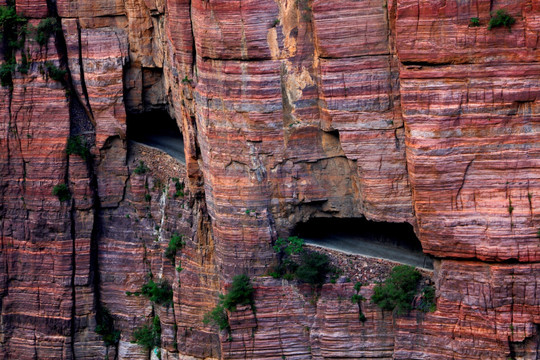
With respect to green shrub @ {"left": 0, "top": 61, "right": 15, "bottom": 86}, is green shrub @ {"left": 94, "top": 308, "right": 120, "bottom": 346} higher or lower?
lower

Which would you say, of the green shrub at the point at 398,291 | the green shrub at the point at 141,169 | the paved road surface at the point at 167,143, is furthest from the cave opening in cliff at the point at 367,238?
the green shrub at the point at 141,169

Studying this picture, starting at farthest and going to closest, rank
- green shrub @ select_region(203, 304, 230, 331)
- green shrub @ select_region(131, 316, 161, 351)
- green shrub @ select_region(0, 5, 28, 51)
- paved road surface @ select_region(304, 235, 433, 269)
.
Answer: green shrub @ select_region(131, 316, 161, 351) → green shrub @ select_region(0, 5, 28, 51) → green shrub @ select_region(203, 304, 230, 331) → paved road surface @ select_region(304, 235, 433, 269)

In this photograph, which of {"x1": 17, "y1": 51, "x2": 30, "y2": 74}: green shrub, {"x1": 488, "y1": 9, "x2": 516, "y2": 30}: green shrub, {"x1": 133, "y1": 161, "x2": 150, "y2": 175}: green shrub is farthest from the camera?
{"x1": 133, "y1": 161, "x2": 150, "y2": 175}: green shrub

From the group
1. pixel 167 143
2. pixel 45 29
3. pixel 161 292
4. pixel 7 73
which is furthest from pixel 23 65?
pixel 161 292

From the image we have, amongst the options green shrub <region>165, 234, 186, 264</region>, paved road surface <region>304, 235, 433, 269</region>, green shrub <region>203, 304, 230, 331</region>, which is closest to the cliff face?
green shrub <region>165, 234, 186, 264</region>

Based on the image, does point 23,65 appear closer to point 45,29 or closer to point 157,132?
point 45,29

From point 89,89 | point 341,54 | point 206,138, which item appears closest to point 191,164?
point 206,138

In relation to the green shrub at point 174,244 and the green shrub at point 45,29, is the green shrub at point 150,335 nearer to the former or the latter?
the green shrub at point 174,244

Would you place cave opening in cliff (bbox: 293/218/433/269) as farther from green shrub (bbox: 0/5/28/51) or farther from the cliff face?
green shrub (bbox: 0/5/28/51)
